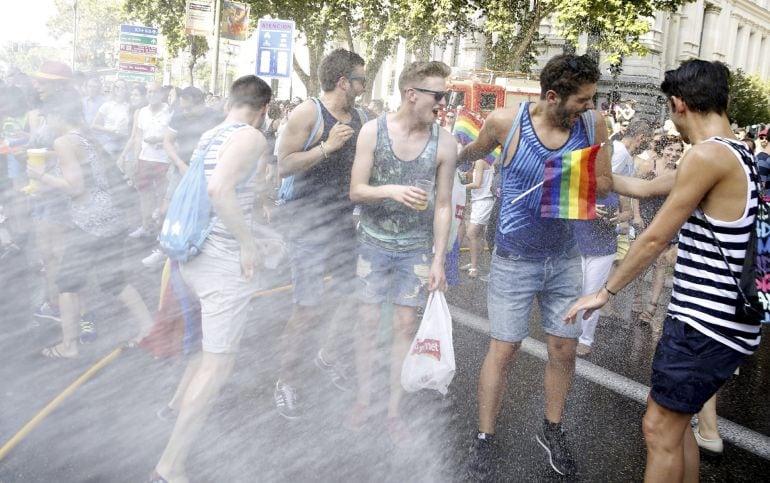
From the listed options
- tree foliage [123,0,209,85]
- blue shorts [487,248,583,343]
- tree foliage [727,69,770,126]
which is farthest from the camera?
tree foliage [727,69,770,126]

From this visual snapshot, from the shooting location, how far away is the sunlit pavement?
3297mm

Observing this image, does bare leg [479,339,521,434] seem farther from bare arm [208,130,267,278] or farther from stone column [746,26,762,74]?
stone column [746,26,762,74]

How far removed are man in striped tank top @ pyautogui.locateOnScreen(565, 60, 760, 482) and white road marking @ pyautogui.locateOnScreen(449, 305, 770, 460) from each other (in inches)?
61.8

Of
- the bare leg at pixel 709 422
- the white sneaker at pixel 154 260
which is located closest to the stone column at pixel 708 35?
the white sneaker at pixel 154 260

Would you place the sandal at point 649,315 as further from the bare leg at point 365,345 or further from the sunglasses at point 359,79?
the sunglasses at point 359,79

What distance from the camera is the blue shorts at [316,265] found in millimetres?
4047

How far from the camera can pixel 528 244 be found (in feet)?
11.4

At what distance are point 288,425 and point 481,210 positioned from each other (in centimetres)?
503

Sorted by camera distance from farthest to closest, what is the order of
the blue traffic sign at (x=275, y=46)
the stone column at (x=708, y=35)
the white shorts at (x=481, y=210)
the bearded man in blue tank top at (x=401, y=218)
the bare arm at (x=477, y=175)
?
1. the stone column at (x=708, y=35)
2. the blue traffic sign at (x=275, y=46)
3. the white shorts at (x=481, y=210)
4. the bare arm at (x=477, y=175)
5. the bearded man in blue tank top at (x=401, y=218)

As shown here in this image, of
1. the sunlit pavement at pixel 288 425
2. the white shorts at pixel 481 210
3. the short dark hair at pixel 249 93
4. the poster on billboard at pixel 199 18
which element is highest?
the poster on billboard at pixel 199 18

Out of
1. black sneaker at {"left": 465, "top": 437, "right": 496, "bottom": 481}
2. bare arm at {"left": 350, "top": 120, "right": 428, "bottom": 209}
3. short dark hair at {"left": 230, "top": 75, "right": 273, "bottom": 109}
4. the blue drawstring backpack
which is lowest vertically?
black sneaker at {"left": 465, "top": 437, "right": 496, "bottom": 481}

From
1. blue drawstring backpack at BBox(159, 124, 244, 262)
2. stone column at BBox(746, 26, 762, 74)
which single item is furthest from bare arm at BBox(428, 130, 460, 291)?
stone column at BBox(746, 26, 762, 74)

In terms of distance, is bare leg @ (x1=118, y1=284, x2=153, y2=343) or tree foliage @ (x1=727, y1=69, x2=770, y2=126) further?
tree foliage @ (x1=727, y1=69, x2=770, y2=126)

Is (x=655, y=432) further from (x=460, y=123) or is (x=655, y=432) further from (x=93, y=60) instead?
(x=93, y=60)
